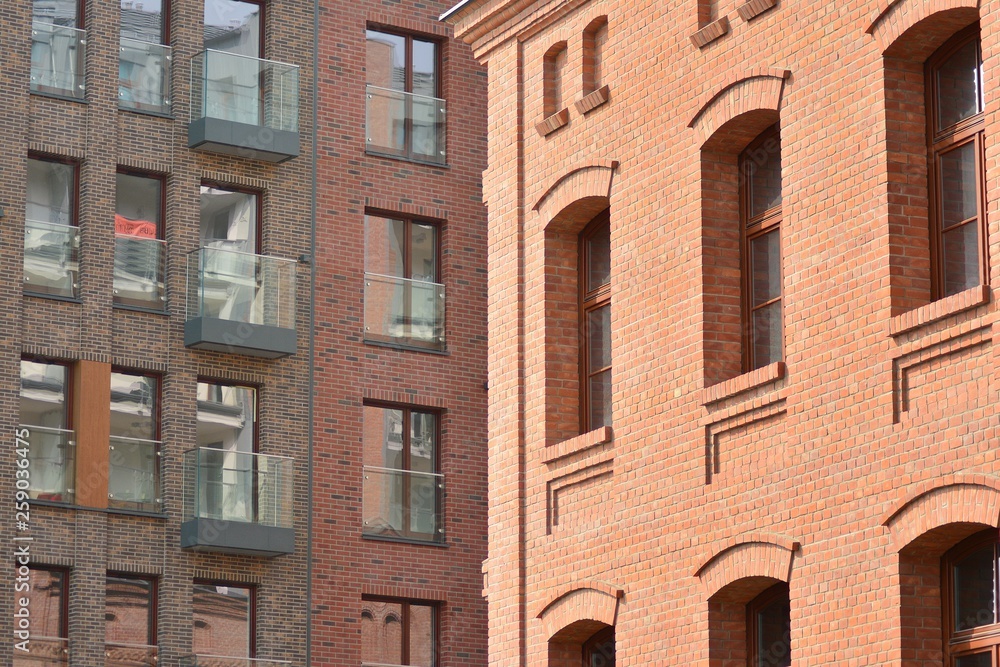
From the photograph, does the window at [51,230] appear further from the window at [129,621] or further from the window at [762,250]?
the window at [762,250]

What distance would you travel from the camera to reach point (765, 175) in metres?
18.0

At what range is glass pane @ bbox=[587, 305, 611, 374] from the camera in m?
20.1

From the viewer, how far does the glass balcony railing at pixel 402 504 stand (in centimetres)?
3300

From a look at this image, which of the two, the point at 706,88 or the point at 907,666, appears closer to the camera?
the point at 907,666

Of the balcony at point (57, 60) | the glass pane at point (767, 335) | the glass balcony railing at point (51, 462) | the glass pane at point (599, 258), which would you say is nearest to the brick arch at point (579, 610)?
the glass pane at point (767, 335)

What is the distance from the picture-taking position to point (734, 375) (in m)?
17.8

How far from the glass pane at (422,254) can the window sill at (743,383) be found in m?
17.3

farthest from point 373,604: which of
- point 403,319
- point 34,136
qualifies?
point 34,136

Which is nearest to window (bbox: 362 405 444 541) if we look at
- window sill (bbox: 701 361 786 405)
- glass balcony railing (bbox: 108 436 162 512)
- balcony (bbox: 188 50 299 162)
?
glass balcony railing (bbox: 108 436 162 512)

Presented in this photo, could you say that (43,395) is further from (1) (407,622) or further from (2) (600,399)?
(2) (600,399)

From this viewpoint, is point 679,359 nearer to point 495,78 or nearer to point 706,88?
point 706,88

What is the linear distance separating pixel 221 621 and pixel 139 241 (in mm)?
6143

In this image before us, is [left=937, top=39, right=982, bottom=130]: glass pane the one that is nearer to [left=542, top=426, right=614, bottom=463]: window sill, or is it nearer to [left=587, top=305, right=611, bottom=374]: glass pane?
[left=542, top=426, right=614, bottom=463]: window sill

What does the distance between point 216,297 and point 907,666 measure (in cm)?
1898
